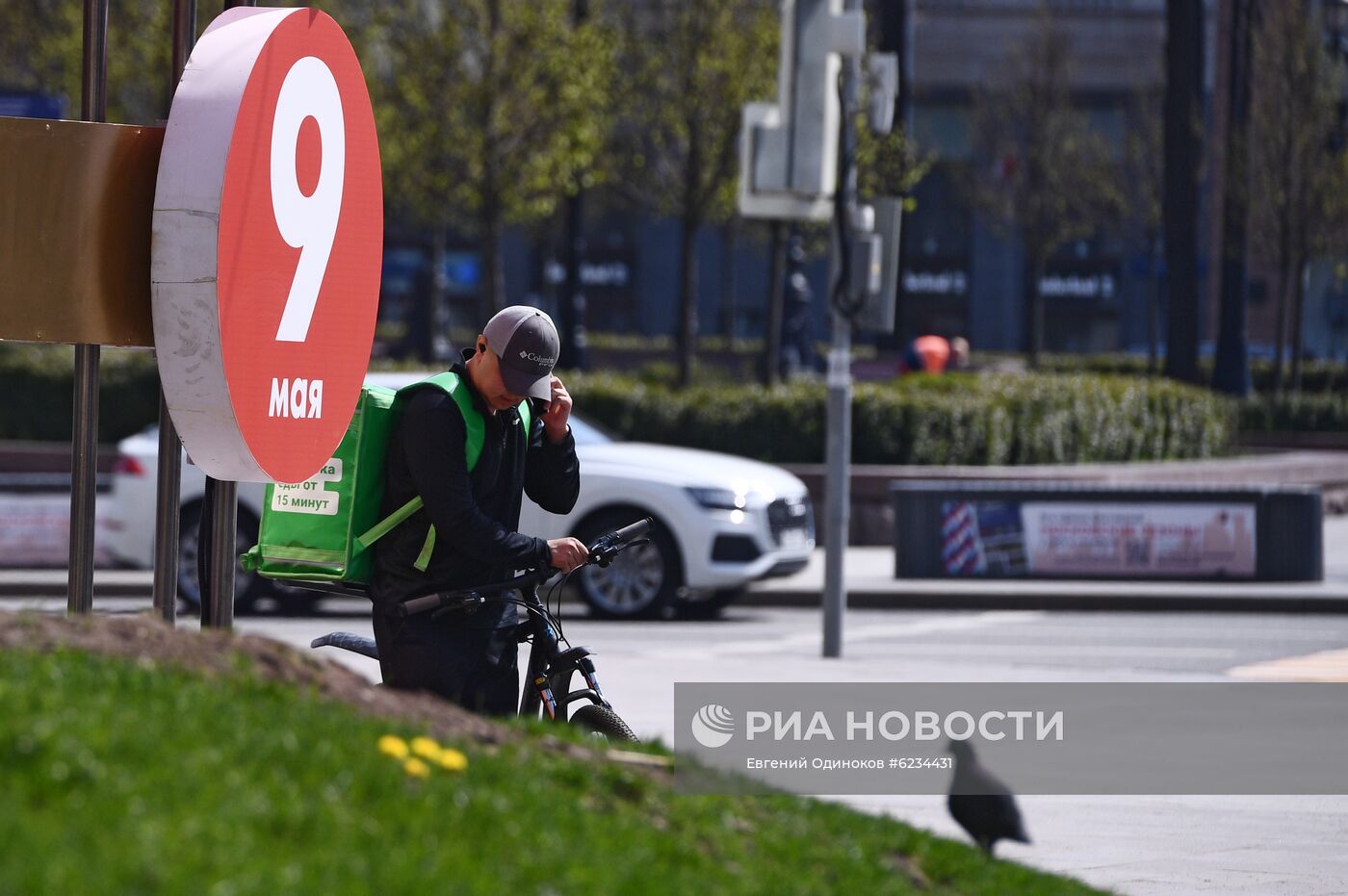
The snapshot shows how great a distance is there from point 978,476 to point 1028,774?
12097 millimetres

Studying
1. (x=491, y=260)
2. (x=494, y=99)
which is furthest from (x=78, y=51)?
(x=491, y=260)

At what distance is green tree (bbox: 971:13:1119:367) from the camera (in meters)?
42.5

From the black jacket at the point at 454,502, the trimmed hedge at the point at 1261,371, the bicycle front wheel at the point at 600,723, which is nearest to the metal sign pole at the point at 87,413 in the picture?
the black jacket at the point at 454,502

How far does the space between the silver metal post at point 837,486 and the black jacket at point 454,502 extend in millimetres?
6468

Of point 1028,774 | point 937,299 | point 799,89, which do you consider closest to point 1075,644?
point 799,89

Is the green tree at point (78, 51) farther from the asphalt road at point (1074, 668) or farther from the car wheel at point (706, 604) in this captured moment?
the car wheel at point (706, 604)

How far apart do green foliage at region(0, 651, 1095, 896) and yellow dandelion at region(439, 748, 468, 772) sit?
22mm

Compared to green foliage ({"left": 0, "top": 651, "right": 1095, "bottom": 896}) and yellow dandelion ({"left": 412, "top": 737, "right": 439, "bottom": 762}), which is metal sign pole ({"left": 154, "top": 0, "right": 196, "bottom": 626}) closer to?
green foliage ({"left": 0, "top": 651, "right": 1095, "bottom": 896})

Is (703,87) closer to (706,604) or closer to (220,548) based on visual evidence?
(706,604)

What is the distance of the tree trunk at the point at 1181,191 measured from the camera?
2975 centimetres

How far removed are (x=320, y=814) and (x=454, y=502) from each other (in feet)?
6.46

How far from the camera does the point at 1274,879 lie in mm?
6074

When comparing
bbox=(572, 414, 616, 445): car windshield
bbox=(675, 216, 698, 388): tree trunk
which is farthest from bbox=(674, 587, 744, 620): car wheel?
bbox=(675, 216, 698, 388): tree trunk

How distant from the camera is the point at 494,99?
79.5ft
